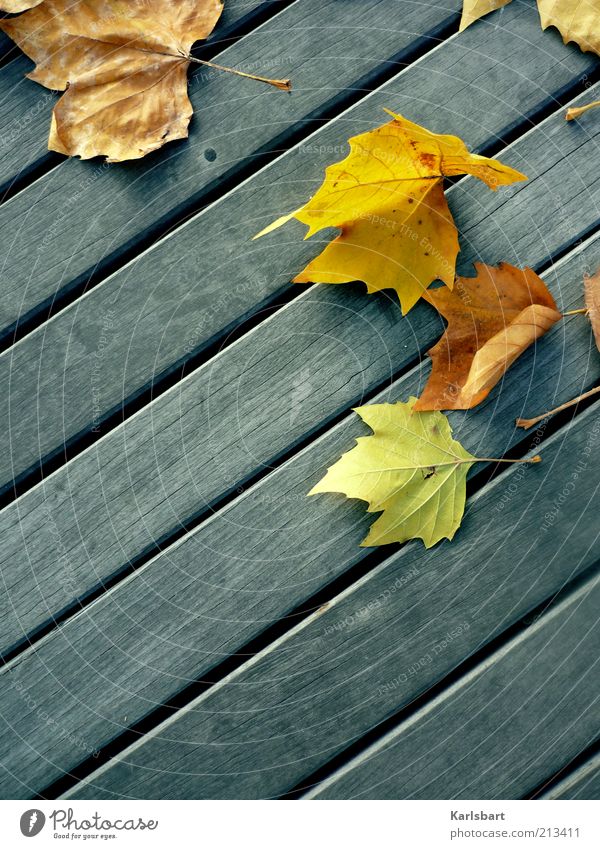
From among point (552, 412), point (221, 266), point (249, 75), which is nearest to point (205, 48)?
point (249, 75)

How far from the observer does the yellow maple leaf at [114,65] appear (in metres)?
0.85

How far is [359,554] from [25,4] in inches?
32.5

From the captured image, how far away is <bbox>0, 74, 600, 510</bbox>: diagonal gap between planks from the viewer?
88 cm

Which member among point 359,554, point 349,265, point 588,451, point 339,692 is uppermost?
point 349,265

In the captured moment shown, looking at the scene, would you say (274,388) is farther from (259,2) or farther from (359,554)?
(259,2)

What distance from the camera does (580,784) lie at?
86 cm

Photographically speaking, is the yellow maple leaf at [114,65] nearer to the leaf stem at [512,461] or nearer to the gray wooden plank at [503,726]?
the leaf stem at [512,461]

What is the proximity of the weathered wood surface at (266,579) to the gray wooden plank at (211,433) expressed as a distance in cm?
4

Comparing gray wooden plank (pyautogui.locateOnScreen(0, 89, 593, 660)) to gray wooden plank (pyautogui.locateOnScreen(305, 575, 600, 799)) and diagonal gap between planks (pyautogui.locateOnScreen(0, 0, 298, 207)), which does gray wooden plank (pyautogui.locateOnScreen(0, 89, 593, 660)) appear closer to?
diagonal gap between planks (pyautogui.locateOnScreen(0, 0, 298, 207))

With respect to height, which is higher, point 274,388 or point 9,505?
point 274,388

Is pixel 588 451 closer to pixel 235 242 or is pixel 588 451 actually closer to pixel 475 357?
pixel 475 357

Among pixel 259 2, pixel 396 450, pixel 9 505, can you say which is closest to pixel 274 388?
pixel 396 450

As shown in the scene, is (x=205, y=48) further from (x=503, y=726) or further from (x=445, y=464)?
(x=503, y=726)
